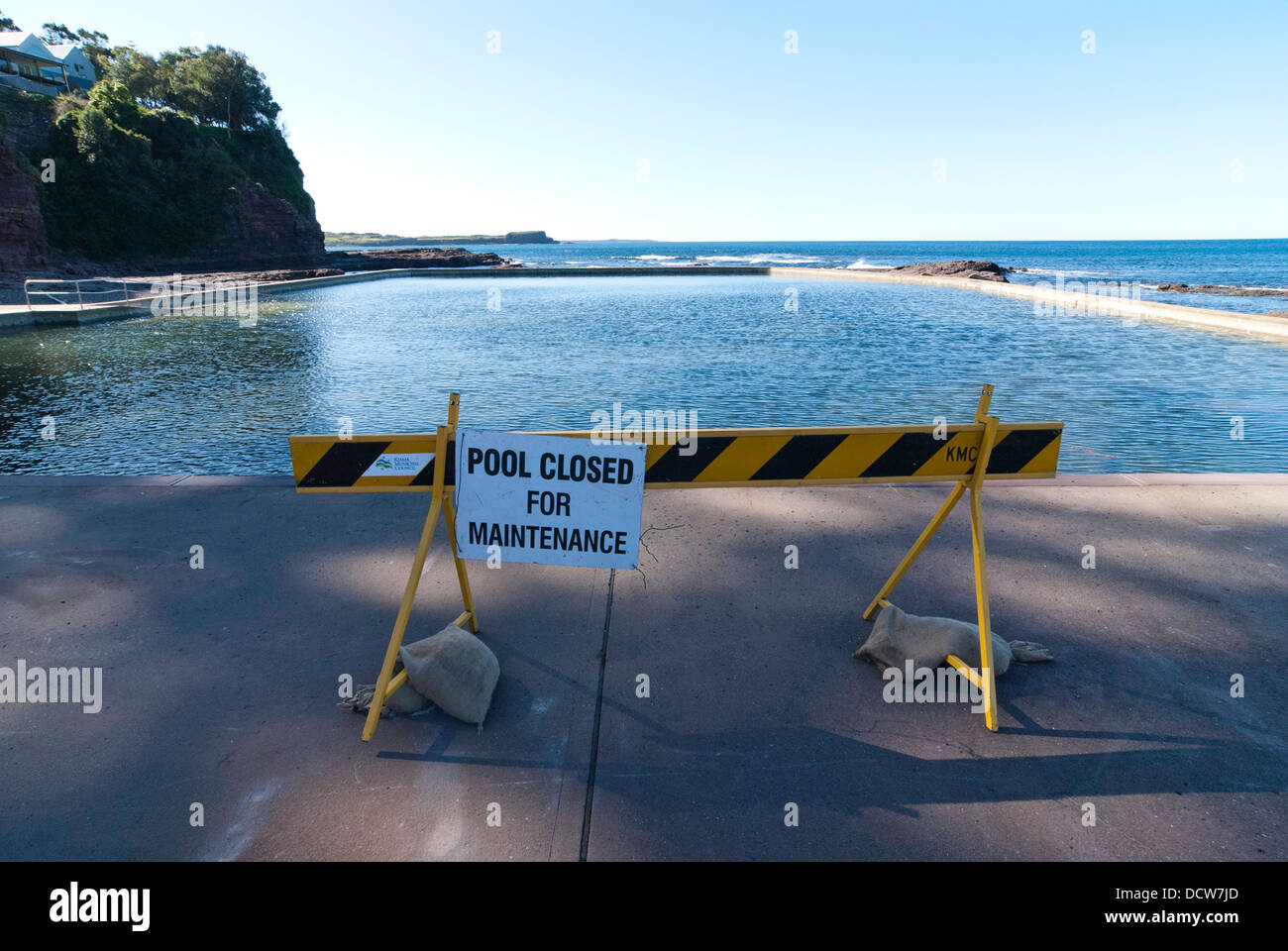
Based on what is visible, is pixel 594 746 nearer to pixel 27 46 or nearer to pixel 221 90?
pixel 221 90

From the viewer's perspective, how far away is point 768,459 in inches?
138

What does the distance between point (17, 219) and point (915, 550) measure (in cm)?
4718

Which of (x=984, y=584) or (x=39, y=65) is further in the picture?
(x=39, y=65)

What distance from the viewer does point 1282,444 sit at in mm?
8922

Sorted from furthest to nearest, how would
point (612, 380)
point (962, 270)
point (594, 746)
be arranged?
1. point (962, 270)
2. point (612, 380)
3. point (594, 746)

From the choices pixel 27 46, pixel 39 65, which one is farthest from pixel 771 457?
pixel 39 65

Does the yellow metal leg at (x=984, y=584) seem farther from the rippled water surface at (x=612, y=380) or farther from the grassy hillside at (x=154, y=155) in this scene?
the grassy hillside at (x=154, y=155)

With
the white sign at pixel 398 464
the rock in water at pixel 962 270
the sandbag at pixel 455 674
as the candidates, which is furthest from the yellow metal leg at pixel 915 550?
the rock in water at pixel 962 270

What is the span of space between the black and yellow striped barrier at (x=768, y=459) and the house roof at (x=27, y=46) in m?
94.2

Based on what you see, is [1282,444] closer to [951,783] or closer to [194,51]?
[951,783]

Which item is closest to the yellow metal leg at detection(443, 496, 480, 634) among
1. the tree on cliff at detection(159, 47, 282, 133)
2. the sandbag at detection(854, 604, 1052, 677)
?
the sandbag at detection(854, 604, 1052, 677)

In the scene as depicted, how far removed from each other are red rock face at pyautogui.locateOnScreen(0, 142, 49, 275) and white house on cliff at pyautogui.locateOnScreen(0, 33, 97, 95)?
4244 centimetres
